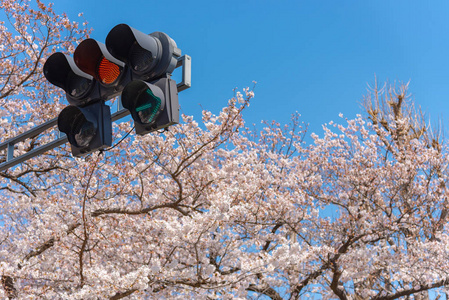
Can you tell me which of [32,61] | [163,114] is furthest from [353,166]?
[163,114]

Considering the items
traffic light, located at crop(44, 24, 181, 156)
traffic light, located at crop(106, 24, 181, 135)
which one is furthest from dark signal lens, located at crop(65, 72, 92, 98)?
traffic light, located at crop(106, 24, 181, 135)

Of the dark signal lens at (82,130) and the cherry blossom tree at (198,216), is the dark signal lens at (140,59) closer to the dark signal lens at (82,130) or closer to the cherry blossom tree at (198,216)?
the dark signal lens at (82,130)

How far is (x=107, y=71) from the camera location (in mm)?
3301

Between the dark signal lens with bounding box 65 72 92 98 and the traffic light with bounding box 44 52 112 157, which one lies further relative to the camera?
the dark signal lens with bounding box 65 72 92 98

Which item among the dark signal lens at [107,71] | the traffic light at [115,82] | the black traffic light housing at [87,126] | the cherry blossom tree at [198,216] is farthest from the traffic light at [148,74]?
the cherry blossom tree at [198,216]

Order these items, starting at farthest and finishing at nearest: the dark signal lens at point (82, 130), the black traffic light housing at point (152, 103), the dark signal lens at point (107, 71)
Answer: the dark signal lens at point (82, 130) → the dark signal lens at point (107, 71) → the black traffic light housing at point (152, 103)

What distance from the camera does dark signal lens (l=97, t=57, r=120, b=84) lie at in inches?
128

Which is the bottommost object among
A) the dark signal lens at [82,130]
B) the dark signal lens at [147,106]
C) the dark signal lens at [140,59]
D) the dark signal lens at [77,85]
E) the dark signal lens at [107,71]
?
the dark signal lens at [147,106]

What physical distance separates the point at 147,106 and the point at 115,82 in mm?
428

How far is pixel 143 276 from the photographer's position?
6121 millimetres

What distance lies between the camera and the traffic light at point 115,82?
2.96 meters

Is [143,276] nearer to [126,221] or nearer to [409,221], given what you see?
[126,221]

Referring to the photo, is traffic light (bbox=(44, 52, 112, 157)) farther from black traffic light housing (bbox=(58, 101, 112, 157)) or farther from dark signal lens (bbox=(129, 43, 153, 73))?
dark signal lens (bbox=(129, 43, 153, 73))

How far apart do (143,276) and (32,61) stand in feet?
18.7
